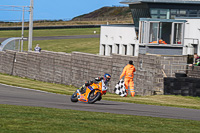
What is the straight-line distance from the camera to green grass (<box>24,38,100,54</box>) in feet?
200

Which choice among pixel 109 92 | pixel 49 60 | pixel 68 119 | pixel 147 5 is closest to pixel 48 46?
pixel 147 5

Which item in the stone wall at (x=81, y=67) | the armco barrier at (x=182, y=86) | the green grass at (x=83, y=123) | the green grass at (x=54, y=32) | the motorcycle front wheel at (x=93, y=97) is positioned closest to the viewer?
the green grass at (x=83, y=123)

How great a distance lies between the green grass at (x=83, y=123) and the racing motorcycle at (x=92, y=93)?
2748 millimetres

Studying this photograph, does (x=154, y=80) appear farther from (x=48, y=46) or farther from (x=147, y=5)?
(x=48, y=46)

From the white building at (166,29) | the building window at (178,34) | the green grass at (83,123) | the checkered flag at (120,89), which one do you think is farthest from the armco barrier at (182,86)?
the building window at (178,34)

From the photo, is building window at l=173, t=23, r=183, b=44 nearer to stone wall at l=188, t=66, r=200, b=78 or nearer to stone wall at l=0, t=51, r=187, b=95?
stone wall at l=0, t=51, r=187, b=95

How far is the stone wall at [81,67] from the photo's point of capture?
22719 mm

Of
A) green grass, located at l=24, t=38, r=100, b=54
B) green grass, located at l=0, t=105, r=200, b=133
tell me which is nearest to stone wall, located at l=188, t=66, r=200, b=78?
green grass, located at l=0, t=105, r=200, b=133

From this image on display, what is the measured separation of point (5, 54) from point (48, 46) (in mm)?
24180

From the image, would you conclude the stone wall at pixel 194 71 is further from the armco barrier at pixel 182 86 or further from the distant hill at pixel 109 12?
the distant hill at pixel 109 12

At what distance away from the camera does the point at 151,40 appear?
39219 millimetres

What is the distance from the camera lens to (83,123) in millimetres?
10344

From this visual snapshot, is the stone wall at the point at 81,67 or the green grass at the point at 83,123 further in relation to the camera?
the stone wall at the point at 81,67

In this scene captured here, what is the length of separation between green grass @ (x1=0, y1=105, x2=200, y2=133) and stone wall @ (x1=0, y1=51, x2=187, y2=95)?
10371 millimetres
